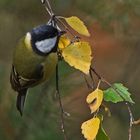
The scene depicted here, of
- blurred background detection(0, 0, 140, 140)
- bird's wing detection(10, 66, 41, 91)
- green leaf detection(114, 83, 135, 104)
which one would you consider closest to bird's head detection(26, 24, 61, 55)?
bird's wing detection(10, 66, 41, 91)

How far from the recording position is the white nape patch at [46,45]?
1.82 meters

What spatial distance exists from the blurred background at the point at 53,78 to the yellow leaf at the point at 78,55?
0.83 metres

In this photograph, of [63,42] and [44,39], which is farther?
[44,39]

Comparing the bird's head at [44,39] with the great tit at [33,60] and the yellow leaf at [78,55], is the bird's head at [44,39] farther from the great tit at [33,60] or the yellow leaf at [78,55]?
the yellow leaf at [78,55]

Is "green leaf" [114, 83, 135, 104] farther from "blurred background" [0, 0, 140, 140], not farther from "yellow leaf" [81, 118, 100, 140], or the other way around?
"blurred background" [0, 0, 140, 140]

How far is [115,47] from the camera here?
450cm

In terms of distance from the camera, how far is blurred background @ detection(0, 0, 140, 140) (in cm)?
272

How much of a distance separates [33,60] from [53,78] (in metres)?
0.81

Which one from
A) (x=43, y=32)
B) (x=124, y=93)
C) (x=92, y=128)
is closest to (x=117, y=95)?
(x=124, y=93)

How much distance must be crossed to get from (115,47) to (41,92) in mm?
1800

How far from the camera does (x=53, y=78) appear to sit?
9.21 ft

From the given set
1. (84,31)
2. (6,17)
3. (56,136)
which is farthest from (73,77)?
(84,31)

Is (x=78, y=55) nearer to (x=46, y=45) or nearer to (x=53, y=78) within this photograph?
(x=46, y=45)

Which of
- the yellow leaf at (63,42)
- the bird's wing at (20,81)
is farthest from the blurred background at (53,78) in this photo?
the yellow leaf at (63,42)
